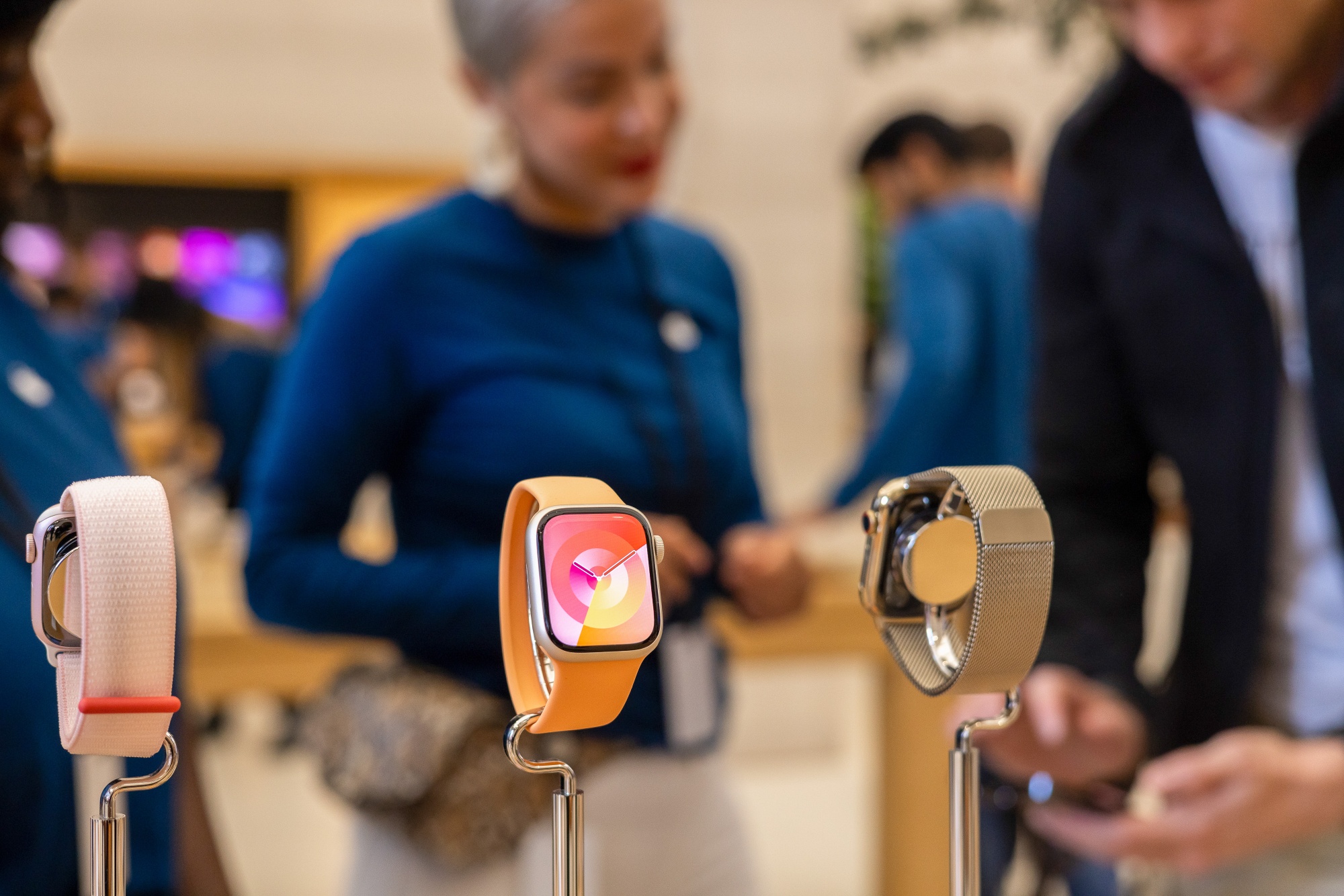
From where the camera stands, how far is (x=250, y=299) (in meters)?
7.93

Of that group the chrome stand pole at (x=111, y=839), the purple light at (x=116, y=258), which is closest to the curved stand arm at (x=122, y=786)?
the chrome stand pole at (x=111, y=839)

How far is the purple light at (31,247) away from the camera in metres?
0.78

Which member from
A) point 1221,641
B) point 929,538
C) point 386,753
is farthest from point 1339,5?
point 386,753

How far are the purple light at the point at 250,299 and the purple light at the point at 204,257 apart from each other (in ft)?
0.23

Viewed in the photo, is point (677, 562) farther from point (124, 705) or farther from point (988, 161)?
point (988, 161)

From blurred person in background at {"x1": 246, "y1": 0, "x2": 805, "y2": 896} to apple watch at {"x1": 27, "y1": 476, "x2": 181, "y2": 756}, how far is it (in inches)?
21.0

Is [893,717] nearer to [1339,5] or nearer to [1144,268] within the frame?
[1144,268]

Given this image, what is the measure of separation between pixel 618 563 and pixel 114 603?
14 centimetres

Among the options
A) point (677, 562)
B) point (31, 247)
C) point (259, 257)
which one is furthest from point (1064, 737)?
point (259, 257)

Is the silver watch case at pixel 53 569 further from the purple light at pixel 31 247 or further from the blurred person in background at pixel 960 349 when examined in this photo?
the blurred person in background at pixel 960 349

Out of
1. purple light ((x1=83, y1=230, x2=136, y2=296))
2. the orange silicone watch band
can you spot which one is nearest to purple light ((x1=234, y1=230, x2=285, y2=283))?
purple light ((x1=83, y1=230, x2=136, y2=296))

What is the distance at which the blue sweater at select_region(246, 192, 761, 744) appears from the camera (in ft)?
3.03

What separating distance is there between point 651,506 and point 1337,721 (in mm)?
509

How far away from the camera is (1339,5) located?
2.98ft
